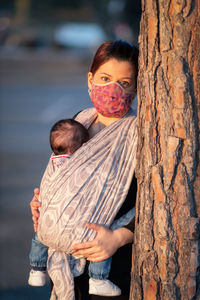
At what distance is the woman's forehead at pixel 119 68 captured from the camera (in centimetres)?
251

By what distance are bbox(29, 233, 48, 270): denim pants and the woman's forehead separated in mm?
861

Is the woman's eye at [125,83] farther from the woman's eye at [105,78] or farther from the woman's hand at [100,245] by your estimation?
the woman's hand at [100,245]

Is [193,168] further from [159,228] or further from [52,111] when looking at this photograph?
[52,111]

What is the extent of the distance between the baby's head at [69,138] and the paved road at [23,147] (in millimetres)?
2247

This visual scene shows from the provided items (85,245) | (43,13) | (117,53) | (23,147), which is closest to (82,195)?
(85,245)

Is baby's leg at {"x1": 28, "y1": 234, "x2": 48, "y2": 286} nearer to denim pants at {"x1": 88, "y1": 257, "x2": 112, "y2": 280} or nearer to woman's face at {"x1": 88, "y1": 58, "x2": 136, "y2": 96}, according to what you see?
denim pants at {"x1": 88, "y1": 257, "x2": 112, "y2": 280}

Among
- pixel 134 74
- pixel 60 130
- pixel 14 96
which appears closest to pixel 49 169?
pixel 60 130

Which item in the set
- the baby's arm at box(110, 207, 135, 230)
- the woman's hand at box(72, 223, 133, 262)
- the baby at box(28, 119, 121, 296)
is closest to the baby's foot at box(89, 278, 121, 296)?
the baby at box(28, 119, 121, 296)

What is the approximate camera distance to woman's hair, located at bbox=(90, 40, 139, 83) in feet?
8.23

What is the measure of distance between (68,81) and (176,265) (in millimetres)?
20456

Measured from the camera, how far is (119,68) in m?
2.52

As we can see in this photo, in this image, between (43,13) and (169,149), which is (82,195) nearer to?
(169,149)

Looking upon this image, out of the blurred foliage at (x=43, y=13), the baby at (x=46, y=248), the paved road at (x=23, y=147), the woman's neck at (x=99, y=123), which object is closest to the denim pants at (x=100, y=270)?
the baby at (x=46, y=248)

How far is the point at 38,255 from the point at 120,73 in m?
0.94
